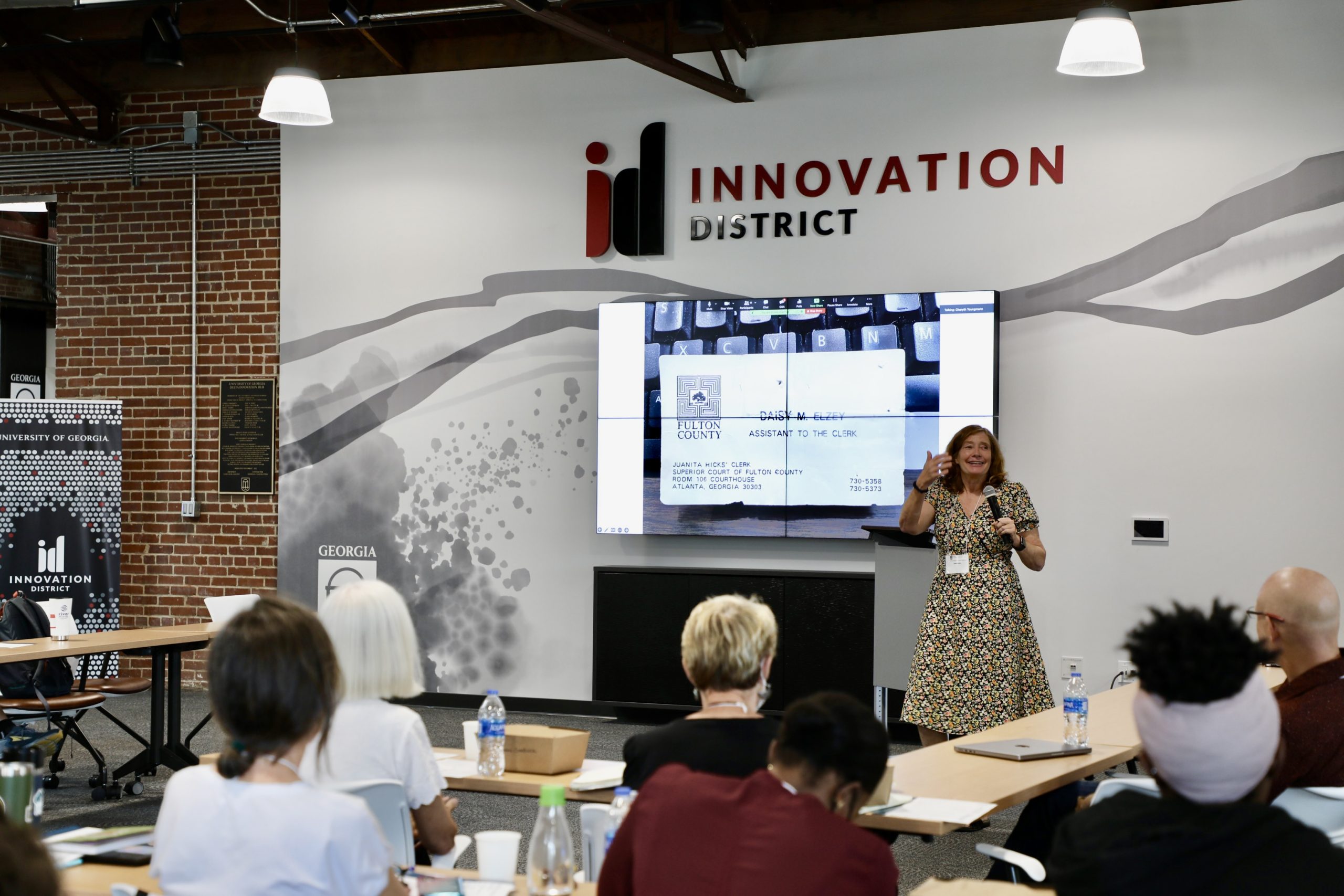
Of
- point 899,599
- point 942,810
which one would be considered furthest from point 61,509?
point 942,810

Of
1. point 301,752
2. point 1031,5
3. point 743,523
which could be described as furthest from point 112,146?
point 301,752

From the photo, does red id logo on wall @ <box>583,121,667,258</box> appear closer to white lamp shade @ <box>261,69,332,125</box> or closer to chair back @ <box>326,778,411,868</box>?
white lamp shade @ <box>261,69,332,125</box>

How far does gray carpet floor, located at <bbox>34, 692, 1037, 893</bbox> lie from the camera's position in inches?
189

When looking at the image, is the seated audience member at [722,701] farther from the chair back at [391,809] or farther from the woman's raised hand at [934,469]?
the woman's raised hand at [934,469]

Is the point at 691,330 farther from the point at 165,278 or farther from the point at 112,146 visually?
the point at 112,146

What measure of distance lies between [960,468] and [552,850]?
3.23 meters

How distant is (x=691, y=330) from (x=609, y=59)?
1.80 m

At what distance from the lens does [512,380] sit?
25.7 ft

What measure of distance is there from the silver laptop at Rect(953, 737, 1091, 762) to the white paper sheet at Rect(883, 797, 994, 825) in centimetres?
54

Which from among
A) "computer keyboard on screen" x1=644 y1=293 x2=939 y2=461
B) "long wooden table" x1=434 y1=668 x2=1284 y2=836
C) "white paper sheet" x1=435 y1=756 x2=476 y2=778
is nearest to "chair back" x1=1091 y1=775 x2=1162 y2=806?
"long wooden table" x1=434 y1=668 x2=1284 y2=836

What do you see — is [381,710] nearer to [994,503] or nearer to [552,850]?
[552,850]

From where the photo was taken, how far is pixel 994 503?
193 inches

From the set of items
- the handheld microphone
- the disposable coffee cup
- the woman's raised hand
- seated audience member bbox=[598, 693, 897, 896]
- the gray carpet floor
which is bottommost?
the gray carpet floor

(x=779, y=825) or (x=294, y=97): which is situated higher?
(x=294, y=97)
